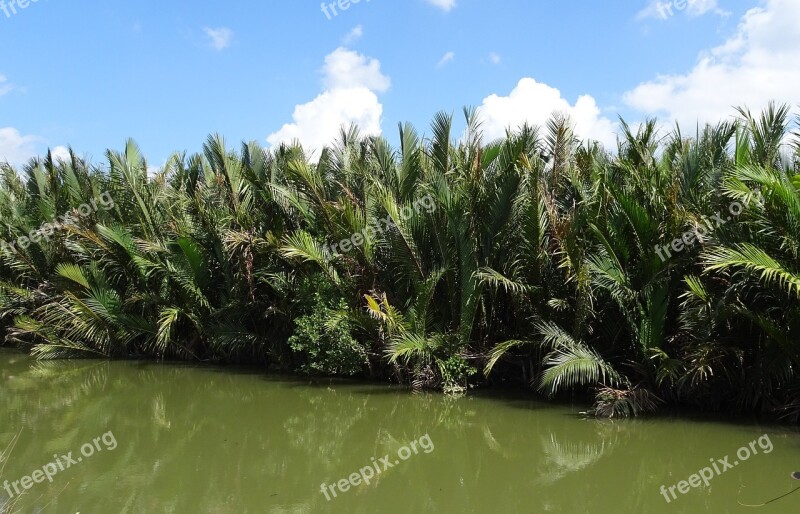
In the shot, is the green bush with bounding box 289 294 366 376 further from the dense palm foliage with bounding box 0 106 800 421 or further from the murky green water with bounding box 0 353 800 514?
the murky green water with bounding box 0 353 800 514

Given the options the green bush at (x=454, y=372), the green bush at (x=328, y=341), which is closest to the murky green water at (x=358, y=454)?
the green bush at (x=454, y=372)

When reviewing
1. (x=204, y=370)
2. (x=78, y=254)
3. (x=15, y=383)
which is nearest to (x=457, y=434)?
(x=204, y=370)

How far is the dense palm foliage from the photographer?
26.3 feet

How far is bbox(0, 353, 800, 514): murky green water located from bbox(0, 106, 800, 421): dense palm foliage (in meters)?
0.74

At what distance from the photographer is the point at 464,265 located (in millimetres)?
9758

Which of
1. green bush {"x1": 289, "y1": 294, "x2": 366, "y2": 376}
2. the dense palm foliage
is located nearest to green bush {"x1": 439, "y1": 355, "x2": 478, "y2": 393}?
the dense palm foliage

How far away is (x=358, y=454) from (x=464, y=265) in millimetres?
3451

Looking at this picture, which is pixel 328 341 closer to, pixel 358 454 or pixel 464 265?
pixel 464 265

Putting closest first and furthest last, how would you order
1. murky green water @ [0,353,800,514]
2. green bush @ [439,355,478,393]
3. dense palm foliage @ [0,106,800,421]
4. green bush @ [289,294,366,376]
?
1. murky green water @ [0,353,800,514]
2. dense palm foliage @ [0,106,800,421]
3. green bush @ [439,355,478,393]
4. green bush @ [289,294,366,376]

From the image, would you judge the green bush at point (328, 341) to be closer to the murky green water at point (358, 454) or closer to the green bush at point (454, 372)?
the murky green water at point (358, 454)

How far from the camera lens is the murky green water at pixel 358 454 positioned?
232 inches

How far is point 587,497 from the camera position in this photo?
5953mm

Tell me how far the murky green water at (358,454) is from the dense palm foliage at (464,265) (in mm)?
736

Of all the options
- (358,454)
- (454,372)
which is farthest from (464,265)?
(358,454)
